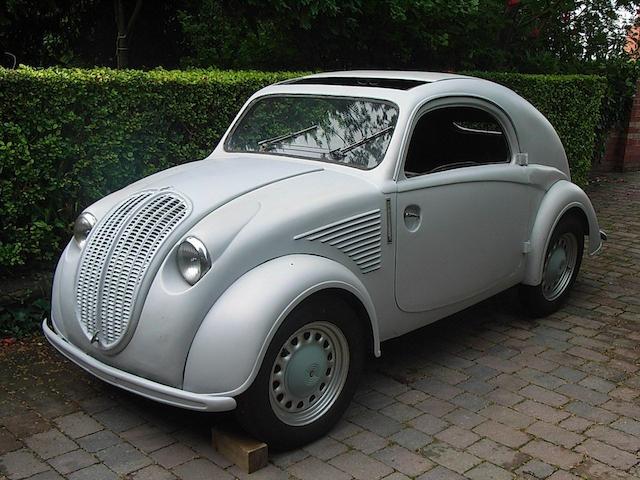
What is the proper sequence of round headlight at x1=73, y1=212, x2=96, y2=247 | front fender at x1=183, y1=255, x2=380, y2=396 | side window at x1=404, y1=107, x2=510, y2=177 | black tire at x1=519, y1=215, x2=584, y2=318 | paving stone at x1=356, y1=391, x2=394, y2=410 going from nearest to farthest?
1. front fender at x1=183, y1=255, x2=380, y2=396
2. round headlight at x1=73, y1=212, x2=96, y2=247
3. paving stone at x1=356, y1=391, x2=394, y2=410
4. side window at x1=404, y1=107, x2=510, y2=177
5. black tire at x1=519, y1=215, x2=584, y2=318

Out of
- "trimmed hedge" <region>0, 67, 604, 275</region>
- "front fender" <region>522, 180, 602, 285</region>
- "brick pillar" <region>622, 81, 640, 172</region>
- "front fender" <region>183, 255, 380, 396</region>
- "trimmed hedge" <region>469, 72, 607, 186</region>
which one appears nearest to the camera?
"front fender" <region>183, 255, 380, 396</region>

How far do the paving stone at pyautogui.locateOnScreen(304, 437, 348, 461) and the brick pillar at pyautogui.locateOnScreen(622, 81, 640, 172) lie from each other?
Result: 10.5 meters

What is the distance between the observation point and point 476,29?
9.47 meters

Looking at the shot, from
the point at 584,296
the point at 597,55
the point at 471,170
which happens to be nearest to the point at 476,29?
the point at 597,55

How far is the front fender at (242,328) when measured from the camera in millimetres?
3408

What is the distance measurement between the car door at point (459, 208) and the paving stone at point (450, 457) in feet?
2.91

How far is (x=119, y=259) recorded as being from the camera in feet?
12.4

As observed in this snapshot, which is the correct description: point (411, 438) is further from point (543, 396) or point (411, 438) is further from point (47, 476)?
point (47, 476)

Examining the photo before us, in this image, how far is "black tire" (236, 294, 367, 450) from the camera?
352cm

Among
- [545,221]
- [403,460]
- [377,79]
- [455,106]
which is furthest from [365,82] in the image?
[403,460]

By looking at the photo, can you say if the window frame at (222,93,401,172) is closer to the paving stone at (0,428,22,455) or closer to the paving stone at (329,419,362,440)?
the paving stone at (329,419,362,440)

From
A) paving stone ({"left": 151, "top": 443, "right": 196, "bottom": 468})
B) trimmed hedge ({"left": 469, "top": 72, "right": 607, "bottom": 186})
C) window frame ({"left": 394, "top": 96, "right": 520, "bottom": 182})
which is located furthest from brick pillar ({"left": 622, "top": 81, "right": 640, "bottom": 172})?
paving stone ({"left": 151, "top": 443, "right": 196, "bottom": 468})

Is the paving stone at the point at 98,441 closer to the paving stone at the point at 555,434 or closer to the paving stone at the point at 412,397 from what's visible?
the paving stone at the point at 412,397

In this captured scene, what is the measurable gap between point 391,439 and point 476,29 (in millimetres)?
6862
